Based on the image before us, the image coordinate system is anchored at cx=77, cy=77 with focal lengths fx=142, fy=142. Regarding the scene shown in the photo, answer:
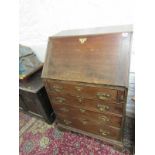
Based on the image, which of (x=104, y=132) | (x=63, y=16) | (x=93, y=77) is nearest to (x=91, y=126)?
(x=104, y=132)

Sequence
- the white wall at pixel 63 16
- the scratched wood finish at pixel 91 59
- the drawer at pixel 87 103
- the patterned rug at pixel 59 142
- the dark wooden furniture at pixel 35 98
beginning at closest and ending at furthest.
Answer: the scratched wood finish at pixel 91 59, the drawer at pixel 87 103, the white wall at pixel 63 16, the patterned rug at pixel 59 142, the dark wooden furniture at pixel 35 98

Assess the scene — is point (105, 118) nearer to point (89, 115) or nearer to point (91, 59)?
point (89, 115)

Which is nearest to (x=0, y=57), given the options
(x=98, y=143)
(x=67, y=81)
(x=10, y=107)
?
(x=10, y=107)

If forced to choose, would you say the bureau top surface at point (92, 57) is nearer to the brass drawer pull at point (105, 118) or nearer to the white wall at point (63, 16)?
the white wall at point (63, 16)

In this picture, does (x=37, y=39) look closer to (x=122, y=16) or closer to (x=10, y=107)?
(x=122, y=16)

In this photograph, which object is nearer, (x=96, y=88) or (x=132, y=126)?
(x=96, y=88)

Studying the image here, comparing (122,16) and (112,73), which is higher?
(122,16)

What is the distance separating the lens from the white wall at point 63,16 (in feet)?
4.42

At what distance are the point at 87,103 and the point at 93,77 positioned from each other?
312 mm

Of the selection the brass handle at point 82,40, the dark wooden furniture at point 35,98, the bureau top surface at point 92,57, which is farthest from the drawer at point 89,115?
the brass handle at point 82,40

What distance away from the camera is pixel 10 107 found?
79 cm

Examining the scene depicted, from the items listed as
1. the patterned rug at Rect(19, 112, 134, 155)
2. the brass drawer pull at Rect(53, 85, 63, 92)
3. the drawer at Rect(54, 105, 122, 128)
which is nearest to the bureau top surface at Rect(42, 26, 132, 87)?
the brass drawer pull at Rect(53, 85, 63, 92)

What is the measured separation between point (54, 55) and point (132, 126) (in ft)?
4.20

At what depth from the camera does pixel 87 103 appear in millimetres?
1341
